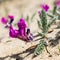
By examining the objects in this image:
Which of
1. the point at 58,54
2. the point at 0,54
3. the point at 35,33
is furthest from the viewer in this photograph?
the point at 35,33

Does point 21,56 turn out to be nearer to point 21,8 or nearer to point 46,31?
point 46,31

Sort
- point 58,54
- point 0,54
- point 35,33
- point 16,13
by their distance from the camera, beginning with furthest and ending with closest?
point 16,13, point 35,33, point 0,54, point 58,54

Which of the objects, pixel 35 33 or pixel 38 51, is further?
pixel 35 33

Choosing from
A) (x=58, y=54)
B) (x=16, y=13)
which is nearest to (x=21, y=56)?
(x=58, y=54)

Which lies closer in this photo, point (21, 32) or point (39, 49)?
point (39, 49)

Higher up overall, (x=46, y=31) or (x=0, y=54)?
(x=46, y=31)

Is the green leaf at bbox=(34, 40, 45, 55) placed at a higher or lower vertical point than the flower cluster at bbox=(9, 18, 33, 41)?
lower

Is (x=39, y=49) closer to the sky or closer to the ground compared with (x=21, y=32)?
closer to the ground

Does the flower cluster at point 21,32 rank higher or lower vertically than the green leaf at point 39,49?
higher

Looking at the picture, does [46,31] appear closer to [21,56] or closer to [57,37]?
[57,37]
